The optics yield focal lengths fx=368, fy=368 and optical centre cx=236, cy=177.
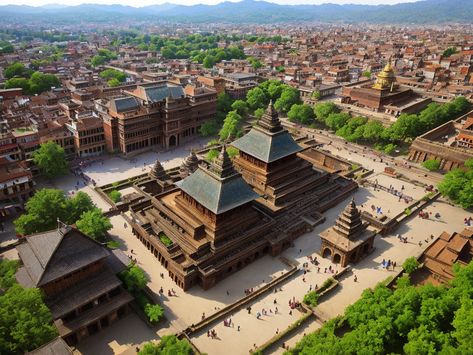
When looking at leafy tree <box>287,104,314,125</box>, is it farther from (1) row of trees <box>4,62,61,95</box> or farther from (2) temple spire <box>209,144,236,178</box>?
(1) row of trees <box>4,62,61,95</box>

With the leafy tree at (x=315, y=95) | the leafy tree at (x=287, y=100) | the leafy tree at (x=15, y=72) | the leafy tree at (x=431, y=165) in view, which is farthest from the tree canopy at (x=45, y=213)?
the leafy tree at (x=15, y=72)

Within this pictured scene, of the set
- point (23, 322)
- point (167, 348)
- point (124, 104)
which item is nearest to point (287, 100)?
point (124, 104)

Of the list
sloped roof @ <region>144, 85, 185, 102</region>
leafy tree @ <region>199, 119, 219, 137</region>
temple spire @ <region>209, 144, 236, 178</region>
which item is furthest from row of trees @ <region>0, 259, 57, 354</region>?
leafy tree @ <region>199, 119, 219, 137</region>

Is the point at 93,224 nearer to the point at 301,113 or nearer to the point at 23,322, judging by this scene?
the point at 23,322

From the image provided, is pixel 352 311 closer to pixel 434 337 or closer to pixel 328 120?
pixel 434 337

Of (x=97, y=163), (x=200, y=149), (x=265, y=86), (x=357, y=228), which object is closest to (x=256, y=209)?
(x=357, y=228)

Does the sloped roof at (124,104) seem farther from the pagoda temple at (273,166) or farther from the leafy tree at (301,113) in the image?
the leafy tree at (301,113)
